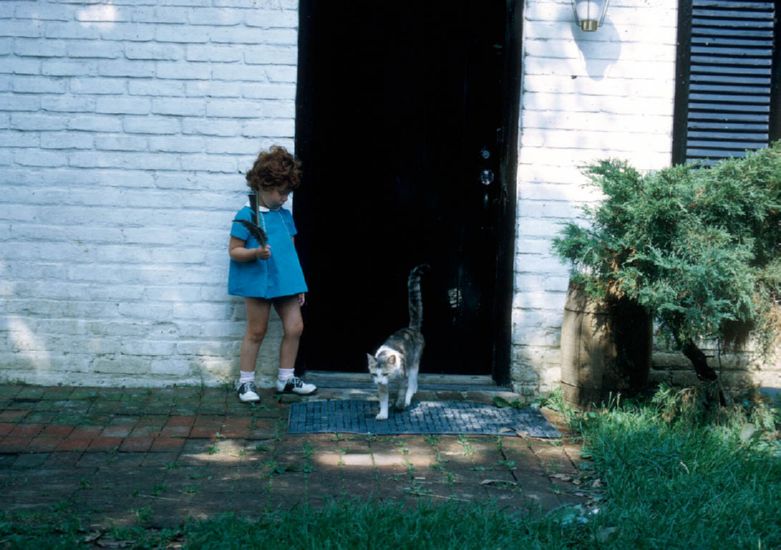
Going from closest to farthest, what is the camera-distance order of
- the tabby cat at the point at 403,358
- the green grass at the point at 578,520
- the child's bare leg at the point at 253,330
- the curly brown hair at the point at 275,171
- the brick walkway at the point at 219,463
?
the green grass at the point at 578,520
the brick walkway at the point at 219,463
the tabby cat at the point at 403,358
the curly brown hair at the point at 275,171
the child's bare leg at the point at 253,330

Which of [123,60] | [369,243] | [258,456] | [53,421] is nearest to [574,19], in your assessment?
[369,243]

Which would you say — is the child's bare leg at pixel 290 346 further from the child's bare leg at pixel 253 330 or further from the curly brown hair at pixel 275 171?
the curly brown hair at pixel 275 171

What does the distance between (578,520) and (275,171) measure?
8.72 ft

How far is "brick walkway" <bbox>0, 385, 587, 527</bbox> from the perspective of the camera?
3.72 m

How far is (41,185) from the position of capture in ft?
17.9

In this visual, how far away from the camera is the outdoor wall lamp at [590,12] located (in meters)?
5.27

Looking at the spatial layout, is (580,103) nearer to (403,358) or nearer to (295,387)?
(403,358)

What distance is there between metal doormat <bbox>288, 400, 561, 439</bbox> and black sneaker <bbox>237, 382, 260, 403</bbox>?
0.25 metres

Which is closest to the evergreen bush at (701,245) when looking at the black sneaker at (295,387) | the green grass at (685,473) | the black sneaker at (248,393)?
the green grass at (685,473)

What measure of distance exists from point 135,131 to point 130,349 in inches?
54.2

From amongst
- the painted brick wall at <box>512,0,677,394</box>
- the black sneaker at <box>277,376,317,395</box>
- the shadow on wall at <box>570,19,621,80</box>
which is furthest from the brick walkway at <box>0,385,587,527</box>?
the shadow on wall at <box>570,19,621,80</box>

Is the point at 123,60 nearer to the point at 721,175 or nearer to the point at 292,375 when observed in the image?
the point at 292,375

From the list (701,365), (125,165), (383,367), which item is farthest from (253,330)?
(701,365)

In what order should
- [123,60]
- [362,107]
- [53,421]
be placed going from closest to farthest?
1. [53,421]
2. [123,60]
3. [362,107]
